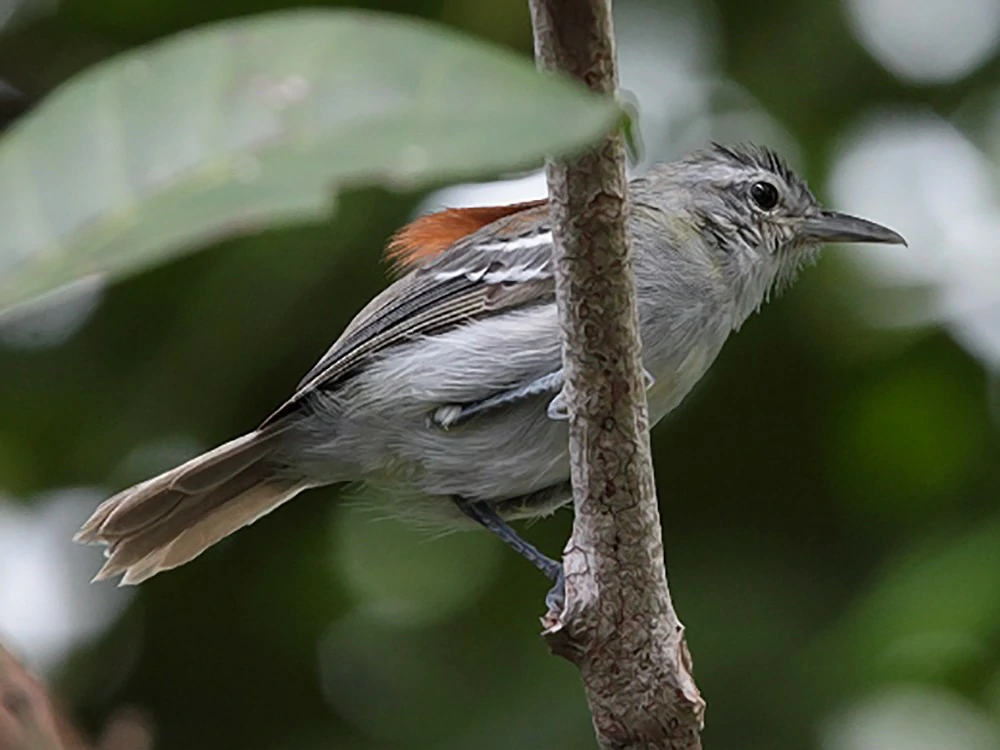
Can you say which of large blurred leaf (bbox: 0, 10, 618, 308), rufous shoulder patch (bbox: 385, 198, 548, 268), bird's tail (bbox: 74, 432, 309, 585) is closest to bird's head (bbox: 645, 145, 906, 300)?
rufous shoulder patch (bbox: 385, 198, 548, 268)

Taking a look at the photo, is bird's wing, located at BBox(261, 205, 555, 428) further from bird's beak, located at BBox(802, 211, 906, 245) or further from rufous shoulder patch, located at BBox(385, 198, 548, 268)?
bird's beak, located at BBox(802, 211, 906, 245)

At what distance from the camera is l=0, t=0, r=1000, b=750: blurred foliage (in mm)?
4516

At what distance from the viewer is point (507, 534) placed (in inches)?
153

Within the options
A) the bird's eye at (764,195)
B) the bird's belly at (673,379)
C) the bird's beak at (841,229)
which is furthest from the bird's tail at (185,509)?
the bird's beak at (841,229)

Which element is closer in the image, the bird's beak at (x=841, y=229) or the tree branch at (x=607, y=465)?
the tree branch at (x=607, y=465)

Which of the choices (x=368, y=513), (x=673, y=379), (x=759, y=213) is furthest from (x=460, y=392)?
(x=759, y=213)

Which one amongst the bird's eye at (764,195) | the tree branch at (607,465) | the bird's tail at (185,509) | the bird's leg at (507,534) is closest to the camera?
the tree branch at (607,465)

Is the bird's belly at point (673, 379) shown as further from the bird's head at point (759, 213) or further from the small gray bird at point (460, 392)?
the bird's head at point (759, 213)

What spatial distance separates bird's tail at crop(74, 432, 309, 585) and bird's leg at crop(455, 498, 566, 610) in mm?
529

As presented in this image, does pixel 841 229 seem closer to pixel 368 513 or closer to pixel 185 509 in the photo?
pixel 368 513

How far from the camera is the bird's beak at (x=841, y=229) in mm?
4441

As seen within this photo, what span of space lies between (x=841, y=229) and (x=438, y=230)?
127 cm

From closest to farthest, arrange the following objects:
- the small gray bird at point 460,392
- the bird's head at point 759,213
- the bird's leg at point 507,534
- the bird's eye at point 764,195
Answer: the bird's leg at point 507,534 → the small gray bird at point 460,392 → the bird's head at point 759,213 → the bird's eye at point 764,195

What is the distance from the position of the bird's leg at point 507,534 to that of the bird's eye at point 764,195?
1.32 m
